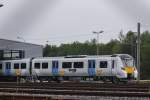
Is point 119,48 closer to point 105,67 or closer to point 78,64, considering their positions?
point 78,64

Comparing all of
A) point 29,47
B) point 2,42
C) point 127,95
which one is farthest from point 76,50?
point 127,95

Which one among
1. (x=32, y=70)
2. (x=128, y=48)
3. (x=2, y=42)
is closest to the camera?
(x=32, y=70)

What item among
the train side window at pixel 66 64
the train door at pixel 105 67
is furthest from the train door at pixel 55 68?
the train door at pixel 105 67

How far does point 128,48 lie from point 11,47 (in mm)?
27283

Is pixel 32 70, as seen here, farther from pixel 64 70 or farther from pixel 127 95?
pixel 127 95

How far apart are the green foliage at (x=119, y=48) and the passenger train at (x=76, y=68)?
2067cm

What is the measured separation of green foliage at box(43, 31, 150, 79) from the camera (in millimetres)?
70562

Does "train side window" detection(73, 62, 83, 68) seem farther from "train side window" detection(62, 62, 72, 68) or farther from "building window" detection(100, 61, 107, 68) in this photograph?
"building window" detection(100, 61, 107, 68)

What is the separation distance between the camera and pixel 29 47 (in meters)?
68.2

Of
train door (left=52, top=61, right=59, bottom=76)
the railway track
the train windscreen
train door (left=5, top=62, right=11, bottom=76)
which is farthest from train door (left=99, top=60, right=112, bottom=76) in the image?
A: the railway track

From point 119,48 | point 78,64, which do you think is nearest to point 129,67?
point 78,64

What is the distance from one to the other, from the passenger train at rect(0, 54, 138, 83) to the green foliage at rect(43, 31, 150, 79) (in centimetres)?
2067

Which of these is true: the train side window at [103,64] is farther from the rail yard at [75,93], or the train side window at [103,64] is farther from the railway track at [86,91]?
the rail yard at [75,93]

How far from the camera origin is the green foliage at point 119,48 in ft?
232
